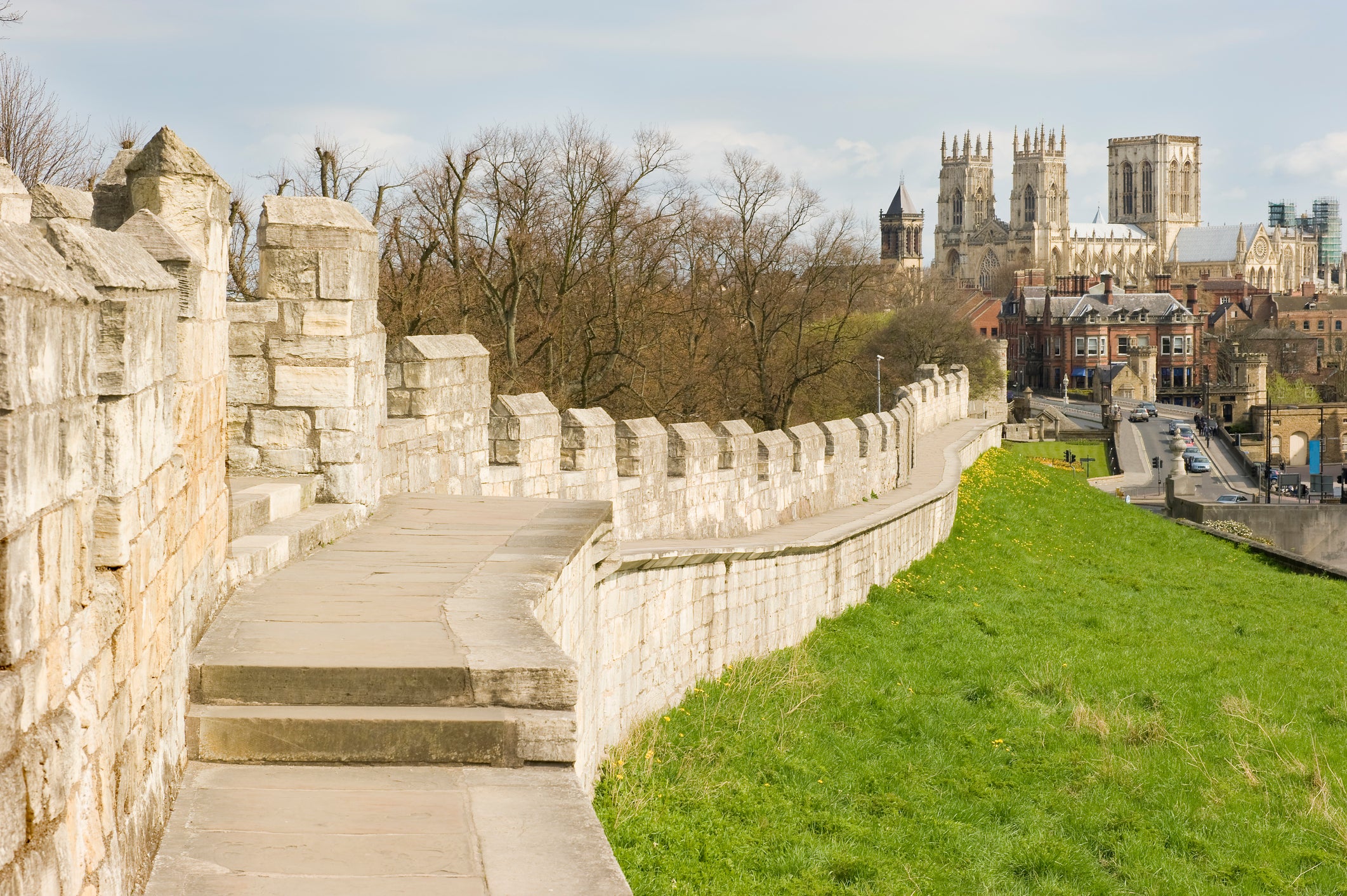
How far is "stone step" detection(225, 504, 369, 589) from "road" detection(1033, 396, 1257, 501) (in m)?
41.1

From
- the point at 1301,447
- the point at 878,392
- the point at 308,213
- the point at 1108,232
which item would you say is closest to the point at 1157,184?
the point at 1108,232

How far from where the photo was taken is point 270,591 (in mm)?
4934

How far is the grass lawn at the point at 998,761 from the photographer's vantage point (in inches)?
283

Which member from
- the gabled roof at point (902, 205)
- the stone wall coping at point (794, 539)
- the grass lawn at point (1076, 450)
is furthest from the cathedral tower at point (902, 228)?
the stone wall coping at point (794, 539)

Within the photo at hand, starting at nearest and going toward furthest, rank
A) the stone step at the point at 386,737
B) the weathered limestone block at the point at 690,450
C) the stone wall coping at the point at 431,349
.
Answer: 1. the stone step at the point at 386,737
2. the stone wall coping at the point at 431,349
3. the weathered limestone block at the point at 690,450

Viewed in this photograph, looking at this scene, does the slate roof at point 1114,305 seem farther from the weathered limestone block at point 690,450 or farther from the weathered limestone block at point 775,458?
the weathered limestone block at point 690,450

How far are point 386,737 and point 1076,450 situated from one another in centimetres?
5359

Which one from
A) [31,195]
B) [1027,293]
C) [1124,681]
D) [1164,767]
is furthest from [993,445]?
[1027,293]

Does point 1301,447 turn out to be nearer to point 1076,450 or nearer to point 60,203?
point 1076,450

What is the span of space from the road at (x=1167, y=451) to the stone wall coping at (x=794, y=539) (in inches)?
1133

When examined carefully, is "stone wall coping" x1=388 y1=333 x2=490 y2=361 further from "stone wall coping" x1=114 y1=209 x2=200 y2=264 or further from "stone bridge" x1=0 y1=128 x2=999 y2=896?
"stone wall coping" x1=114 y1=209 x2=200 y2=264

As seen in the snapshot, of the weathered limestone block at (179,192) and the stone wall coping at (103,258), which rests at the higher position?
the weathered limestone block at (179,192)

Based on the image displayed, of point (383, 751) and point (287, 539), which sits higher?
point (287, 539)

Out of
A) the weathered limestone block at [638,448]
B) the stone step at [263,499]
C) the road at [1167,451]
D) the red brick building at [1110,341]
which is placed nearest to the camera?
the stone step at [263,499]
